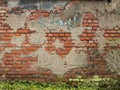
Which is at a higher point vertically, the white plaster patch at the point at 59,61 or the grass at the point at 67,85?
the white plaster patch at the point at 59,61

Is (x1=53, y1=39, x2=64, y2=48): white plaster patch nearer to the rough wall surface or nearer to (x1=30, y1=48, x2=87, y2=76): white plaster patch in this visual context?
the rough wall surface

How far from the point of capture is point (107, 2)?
25.8 ft

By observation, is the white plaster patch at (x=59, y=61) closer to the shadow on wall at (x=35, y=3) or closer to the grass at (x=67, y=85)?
Answer: the grass at (x=67, y=85)

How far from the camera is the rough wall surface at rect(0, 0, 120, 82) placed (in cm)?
780

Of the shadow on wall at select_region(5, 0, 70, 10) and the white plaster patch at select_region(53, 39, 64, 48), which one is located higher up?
the shadow on wall at select_region(5, 0, 70, 10)

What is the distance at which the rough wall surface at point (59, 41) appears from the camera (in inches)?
307

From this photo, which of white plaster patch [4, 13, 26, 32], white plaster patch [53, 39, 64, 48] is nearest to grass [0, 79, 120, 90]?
white plaster patch [53, 39, 64, 48]

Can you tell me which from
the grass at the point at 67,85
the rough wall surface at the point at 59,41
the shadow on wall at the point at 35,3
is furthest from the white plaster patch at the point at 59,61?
the shadow on wall at the point at 35,3

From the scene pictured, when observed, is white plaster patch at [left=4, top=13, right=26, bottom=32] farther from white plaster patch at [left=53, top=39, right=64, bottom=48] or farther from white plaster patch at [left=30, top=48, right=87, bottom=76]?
white plaster patch at [left=53, top=39, right=64, bottom=48]

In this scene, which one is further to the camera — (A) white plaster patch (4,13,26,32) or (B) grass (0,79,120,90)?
(A) white plaster patch (4,13,26,32)

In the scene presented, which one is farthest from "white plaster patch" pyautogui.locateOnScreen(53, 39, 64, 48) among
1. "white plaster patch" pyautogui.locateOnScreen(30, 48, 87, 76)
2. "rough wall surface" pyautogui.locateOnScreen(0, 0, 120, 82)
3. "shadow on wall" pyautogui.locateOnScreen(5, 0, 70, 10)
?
"shadow on wall" pyautogui.locateOnScreen(5, 0, 70, 10)

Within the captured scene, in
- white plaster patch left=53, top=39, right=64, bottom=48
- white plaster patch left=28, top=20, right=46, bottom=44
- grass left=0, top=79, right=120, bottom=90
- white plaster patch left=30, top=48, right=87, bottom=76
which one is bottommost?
grass left=0, top=79, right=120, bottom=90

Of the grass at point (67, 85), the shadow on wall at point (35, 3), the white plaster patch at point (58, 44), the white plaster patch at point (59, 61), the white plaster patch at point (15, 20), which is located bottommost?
the grass at point (67, 85)

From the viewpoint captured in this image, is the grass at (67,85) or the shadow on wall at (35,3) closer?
the grass at (67,85)
